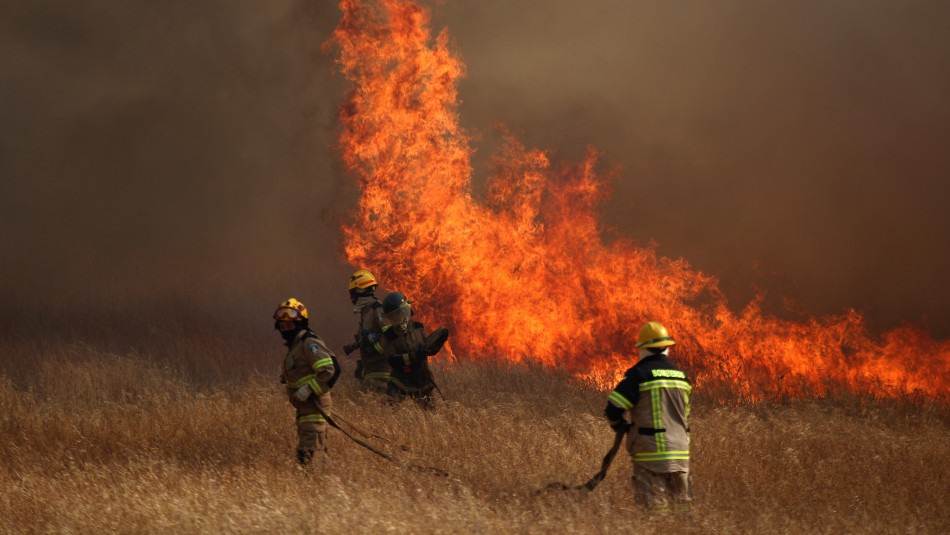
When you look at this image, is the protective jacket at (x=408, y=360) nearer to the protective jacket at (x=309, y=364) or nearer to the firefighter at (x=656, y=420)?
the protective jacket at (x=309, y=364)

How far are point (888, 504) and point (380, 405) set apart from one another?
5922mm

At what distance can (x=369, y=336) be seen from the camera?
11.3 meters

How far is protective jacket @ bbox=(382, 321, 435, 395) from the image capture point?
11.3 meters

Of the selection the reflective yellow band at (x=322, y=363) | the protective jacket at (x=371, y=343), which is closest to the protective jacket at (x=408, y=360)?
the protective jacket at (x=371, y=343)

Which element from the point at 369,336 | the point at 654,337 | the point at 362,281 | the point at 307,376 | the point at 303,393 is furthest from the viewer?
the point at 362,281

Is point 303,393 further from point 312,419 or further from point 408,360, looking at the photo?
point 408,360

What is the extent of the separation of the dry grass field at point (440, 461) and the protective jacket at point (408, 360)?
472 millimetres

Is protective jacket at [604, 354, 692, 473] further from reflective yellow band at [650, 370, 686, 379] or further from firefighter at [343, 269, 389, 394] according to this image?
firefighter at [343, 269, 389, 394]

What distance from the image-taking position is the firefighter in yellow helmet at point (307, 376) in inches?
317

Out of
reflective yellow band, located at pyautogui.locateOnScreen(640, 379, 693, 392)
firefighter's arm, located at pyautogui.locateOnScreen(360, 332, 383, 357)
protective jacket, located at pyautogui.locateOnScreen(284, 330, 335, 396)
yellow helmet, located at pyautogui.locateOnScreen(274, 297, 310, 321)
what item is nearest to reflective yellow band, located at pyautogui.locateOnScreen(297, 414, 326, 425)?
protective jacket, located at pyautogui.locateOnScreen(284, 330, 335, 396)

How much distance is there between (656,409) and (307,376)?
323 centimetres

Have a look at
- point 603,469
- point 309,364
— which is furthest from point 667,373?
point 309,364

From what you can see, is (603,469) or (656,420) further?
(603,469)

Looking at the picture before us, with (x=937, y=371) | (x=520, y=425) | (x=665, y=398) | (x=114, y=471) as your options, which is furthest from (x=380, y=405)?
(x=937, y=371)
